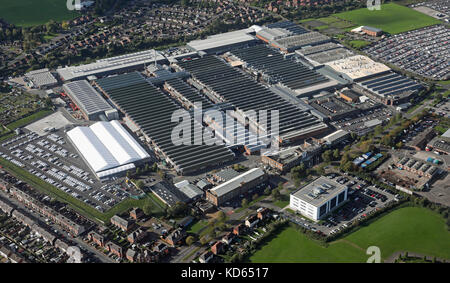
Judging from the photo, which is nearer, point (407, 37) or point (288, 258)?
point (288, 258)

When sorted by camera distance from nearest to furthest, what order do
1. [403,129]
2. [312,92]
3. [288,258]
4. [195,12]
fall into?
1. [288,258]
2. [403,129]
3. [312,92]
4. [195,12]

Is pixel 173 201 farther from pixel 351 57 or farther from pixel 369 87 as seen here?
pixel 351 57

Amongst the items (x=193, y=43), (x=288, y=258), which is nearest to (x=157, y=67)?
(x=193, y=43)

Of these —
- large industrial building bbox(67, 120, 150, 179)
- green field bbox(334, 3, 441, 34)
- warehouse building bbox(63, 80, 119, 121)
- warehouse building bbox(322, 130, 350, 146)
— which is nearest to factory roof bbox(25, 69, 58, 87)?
warehouse building bbox(63, 80, 119, 121)

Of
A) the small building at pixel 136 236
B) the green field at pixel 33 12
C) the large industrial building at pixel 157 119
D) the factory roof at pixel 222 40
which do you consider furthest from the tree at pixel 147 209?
the green field at pixel 33 12

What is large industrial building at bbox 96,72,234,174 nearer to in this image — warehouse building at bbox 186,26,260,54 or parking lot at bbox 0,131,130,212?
parking lot at bbox 0,131,130,212

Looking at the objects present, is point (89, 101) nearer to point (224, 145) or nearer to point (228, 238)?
point (224, 145)
